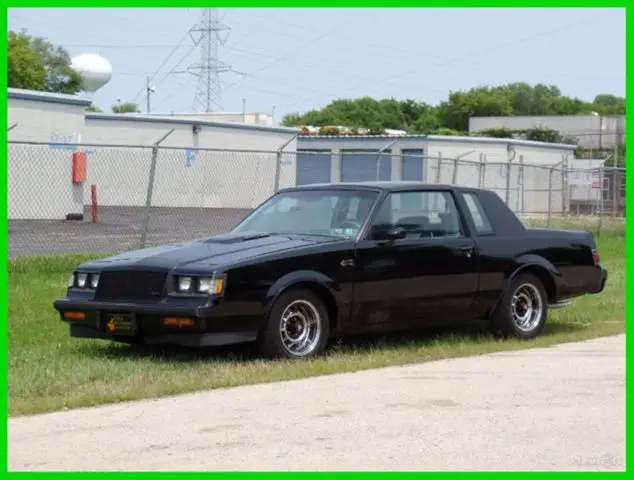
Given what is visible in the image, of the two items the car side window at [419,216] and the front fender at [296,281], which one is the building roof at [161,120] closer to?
the car side window at [419,216]

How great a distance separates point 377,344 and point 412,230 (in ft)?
3.82

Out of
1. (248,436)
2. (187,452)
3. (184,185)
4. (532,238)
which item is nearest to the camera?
(187,452)

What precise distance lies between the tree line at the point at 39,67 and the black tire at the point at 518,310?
2316 inches

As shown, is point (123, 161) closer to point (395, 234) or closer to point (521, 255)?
point (521, 255)

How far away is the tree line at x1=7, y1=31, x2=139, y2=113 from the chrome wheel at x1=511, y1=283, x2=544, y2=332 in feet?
193

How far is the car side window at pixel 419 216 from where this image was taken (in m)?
11.2

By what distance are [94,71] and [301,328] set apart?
60.3m

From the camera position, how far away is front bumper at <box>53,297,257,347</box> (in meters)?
9.79

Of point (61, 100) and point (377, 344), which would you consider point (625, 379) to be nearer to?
point (377, 344)

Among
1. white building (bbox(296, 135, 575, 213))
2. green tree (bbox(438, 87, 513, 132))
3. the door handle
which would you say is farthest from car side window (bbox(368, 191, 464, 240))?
green tree (bbox(438, 87, 513, 132))

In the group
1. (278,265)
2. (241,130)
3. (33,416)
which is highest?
(241,130)

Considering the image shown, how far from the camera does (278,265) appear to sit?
1020cm

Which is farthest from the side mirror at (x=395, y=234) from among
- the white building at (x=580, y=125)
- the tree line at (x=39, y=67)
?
the white building at (x=580, y=125)

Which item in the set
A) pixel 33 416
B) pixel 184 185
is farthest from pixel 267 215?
pixel 184 185
